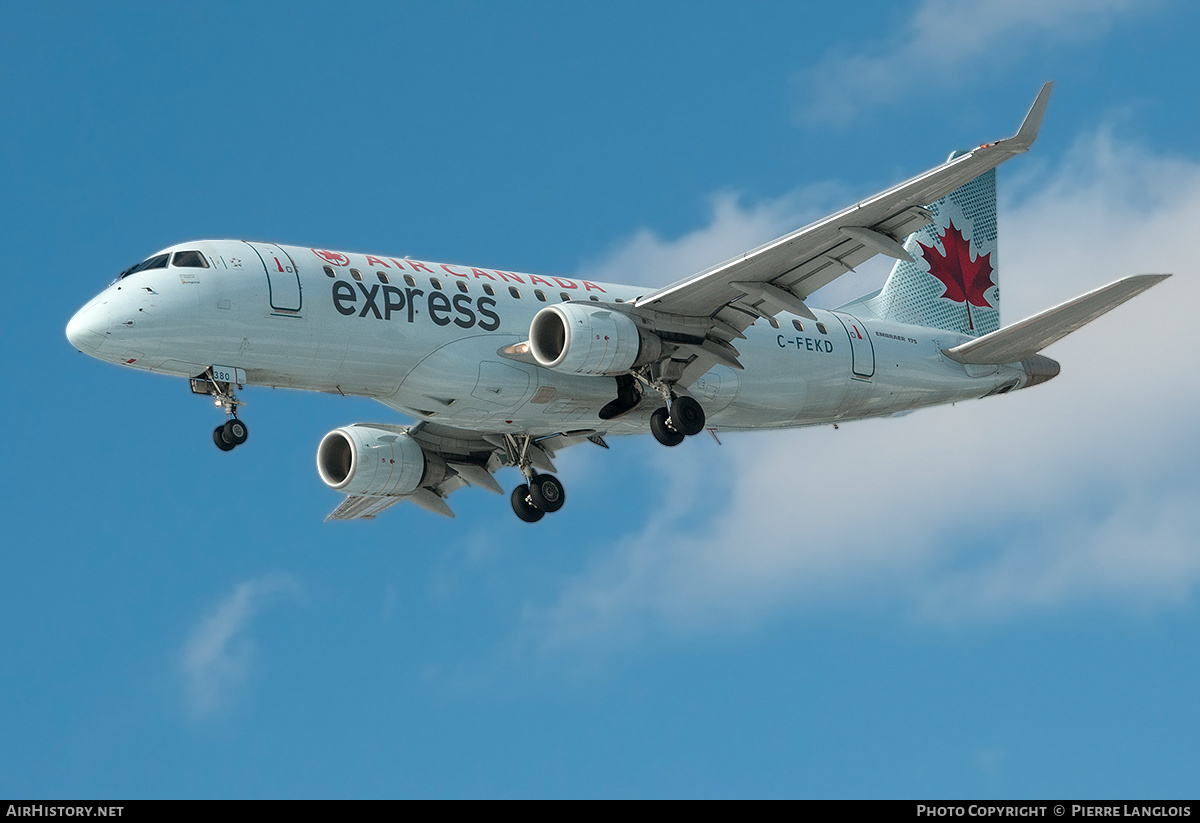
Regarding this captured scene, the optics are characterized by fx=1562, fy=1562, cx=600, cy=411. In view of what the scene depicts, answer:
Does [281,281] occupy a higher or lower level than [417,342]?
higher

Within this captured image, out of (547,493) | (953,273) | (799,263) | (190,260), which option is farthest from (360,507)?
(953,273)

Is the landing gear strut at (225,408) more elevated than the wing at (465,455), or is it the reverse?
the wing at (465,455)

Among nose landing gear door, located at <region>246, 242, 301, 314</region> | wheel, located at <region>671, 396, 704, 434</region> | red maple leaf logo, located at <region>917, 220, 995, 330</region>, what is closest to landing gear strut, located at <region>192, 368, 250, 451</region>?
nose landing gear door, located at <region>246, 242, 301, 314</region>

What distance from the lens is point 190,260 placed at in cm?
3089

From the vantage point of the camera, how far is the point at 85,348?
3006cm

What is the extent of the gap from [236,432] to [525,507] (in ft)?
28.9

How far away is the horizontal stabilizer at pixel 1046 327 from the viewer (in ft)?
111

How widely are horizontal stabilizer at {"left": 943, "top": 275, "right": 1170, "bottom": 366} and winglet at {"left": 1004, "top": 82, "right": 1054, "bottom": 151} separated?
17.5 ft

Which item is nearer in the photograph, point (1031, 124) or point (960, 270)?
point (1031, 124)

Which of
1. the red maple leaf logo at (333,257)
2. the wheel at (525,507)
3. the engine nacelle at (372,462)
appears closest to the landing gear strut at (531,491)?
the wheel at (525,507)

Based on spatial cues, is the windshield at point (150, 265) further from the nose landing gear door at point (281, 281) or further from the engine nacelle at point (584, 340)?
the engine nacelle at point (584, 340)

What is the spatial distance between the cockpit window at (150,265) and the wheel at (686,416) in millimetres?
11264

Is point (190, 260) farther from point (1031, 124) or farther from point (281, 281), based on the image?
point (1031, 124)
